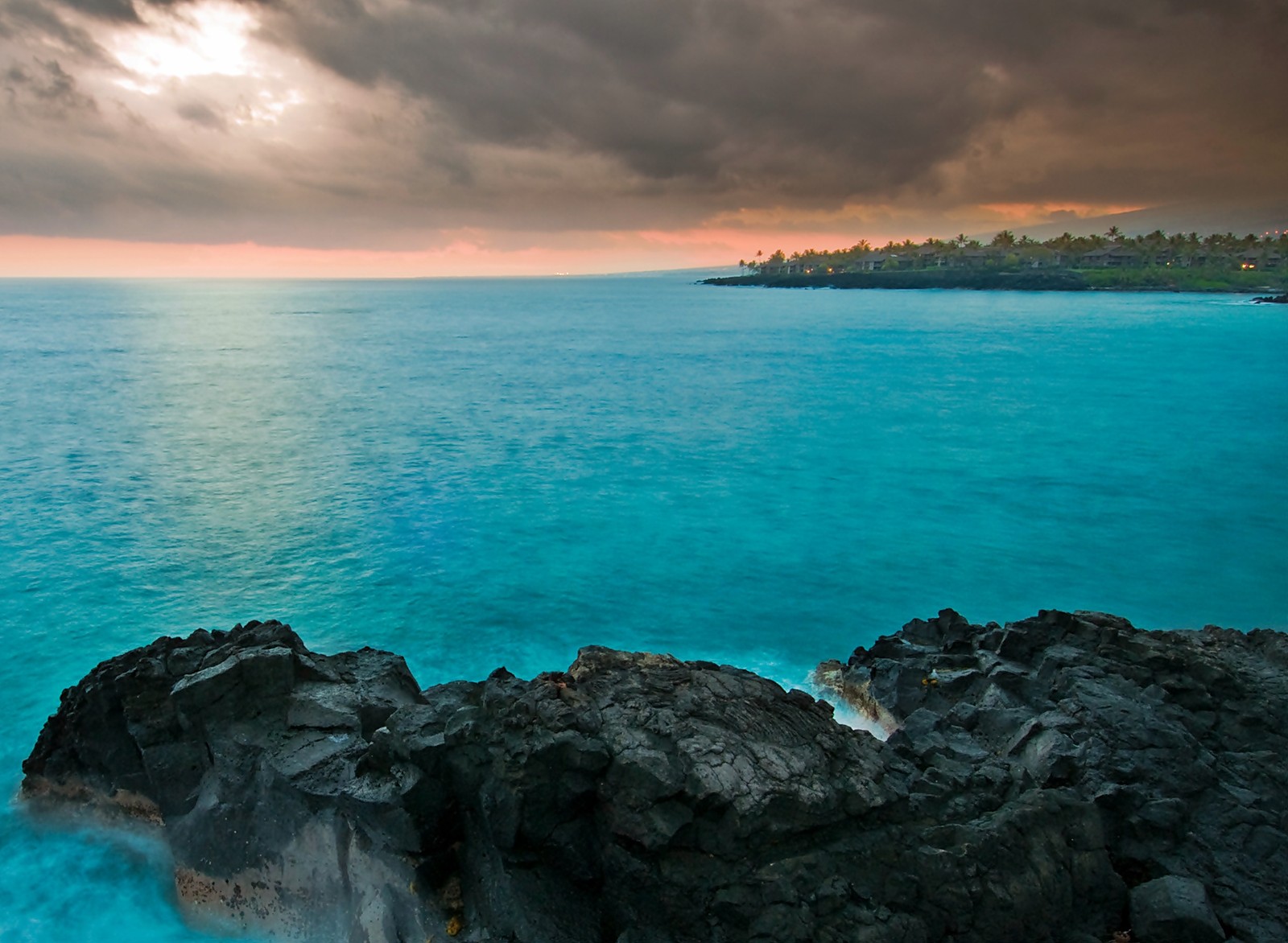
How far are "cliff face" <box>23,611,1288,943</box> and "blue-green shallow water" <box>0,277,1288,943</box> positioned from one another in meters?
1.89

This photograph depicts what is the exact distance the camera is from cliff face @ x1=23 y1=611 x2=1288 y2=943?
7492 mm

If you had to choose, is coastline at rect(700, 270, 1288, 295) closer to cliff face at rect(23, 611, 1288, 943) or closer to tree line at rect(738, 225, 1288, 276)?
tree line at rect(738, 225, 1288, 276)

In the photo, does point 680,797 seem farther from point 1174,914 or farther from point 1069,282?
point 1069,282

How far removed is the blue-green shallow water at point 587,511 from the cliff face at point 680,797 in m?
1.89

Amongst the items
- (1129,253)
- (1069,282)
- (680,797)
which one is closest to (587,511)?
(680,797)

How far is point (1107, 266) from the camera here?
16950 centimetres

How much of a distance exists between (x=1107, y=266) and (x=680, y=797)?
196533 mm

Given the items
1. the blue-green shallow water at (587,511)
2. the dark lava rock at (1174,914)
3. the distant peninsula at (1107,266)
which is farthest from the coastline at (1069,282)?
the dark lava rock at (1174,914)

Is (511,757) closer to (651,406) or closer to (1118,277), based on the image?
(651,406)

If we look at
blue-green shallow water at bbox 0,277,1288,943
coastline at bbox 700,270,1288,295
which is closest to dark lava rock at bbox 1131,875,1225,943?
blue-green shallow water at bbox 0,277,1288,943

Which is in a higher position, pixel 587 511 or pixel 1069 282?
pixel 1069 282

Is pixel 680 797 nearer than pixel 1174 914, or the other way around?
pixel 1174 914

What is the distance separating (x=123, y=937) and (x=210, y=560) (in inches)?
544

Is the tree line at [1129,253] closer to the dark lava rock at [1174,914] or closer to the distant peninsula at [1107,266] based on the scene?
the distant peninsula at [1107,266]
